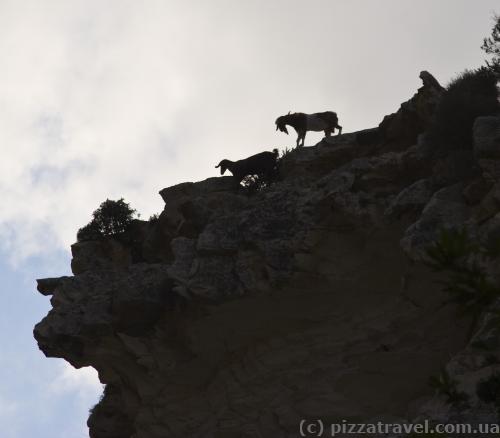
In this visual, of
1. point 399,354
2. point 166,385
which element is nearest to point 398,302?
point 399,354

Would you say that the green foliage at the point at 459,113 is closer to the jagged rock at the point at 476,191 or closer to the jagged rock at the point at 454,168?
the jagged rock at the point at 454,168

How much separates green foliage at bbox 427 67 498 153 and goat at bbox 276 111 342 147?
20.0 feet

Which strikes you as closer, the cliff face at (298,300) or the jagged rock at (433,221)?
the jagged rock at (433,221)

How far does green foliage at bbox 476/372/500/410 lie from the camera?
1268 cm

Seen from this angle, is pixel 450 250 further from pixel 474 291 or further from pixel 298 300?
pixel 298 300

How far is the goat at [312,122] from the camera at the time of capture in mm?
25094

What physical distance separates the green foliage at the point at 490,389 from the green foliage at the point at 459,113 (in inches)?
273

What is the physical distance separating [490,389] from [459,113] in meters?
8.10

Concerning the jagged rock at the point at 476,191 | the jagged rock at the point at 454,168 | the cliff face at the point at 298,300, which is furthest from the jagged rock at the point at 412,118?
the jagged rock at the point at 476,191

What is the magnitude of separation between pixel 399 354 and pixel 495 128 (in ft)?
18.5

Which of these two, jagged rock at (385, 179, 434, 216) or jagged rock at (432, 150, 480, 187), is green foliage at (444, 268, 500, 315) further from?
jagged rock at (432, 150, 480, 187)

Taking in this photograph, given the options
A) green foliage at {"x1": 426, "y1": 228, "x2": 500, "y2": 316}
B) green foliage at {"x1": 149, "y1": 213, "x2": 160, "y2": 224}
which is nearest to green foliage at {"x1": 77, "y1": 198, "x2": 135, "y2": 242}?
green foliage at {"x1": 149, "y1": 213, "x2": 160, "y2": 224}

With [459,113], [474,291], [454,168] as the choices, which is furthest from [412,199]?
[474,291]

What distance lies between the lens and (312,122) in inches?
990
